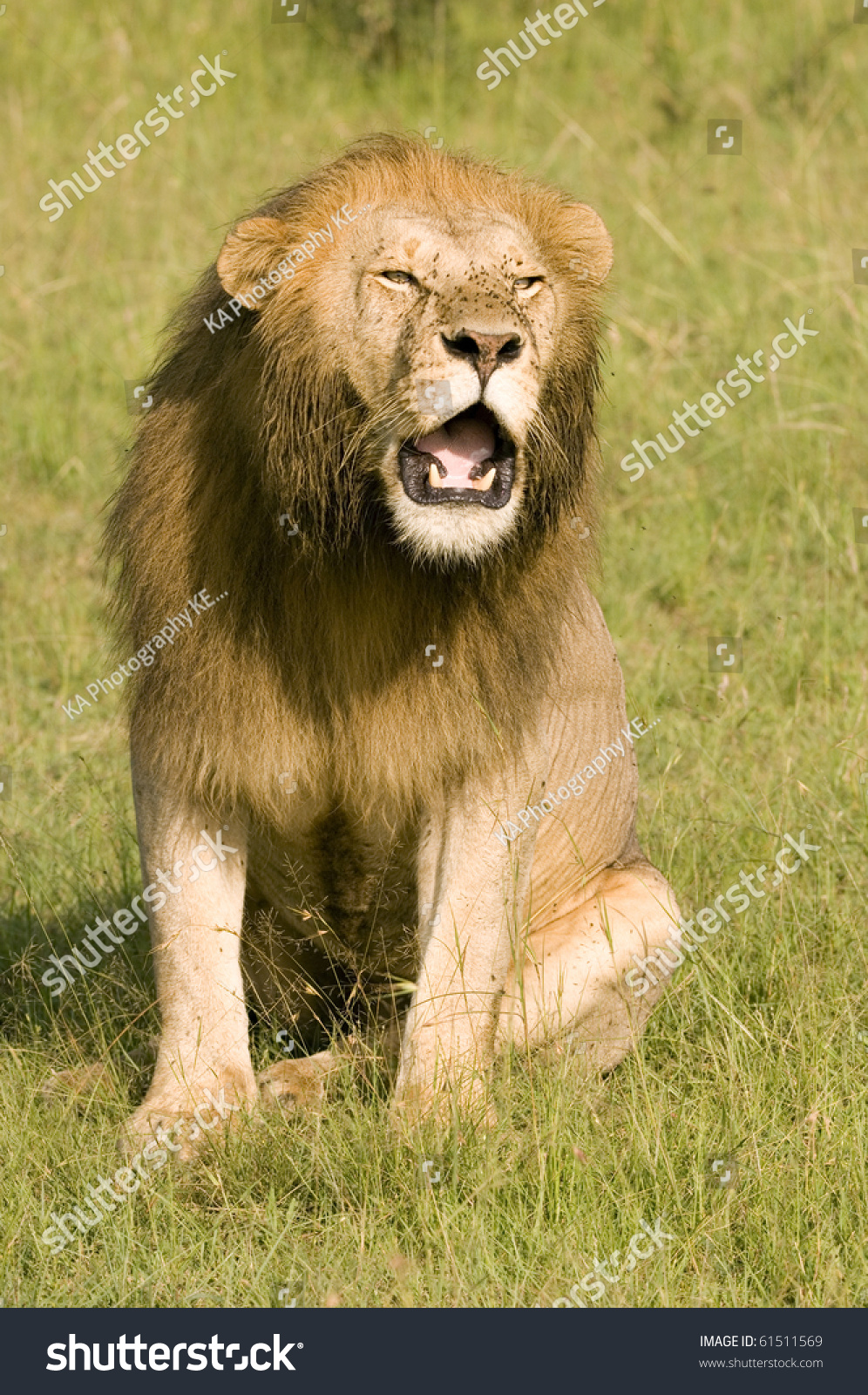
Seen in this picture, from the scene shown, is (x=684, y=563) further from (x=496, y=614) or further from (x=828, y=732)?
(x=496, y=614)

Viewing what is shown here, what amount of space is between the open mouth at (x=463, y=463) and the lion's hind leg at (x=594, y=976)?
3.82 ft

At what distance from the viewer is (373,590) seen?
13.6ft

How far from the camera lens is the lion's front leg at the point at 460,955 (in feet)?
13.6

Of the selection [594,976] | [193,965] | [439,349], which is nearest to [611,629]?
[594,976]

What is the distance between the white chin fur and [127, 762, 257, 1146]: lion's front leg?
0.88 metres

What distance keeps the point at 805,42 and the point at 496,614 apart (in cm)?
779

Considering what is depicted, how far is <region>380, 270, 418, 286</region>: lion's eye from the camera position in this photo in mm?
3789

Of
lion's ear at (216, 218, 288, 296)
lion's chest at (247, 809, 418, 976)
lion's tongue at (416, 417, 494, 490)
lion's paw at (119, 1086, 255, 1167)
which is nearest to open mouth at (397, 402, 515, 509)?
lion's tongue at (416, 417, 494, 490)

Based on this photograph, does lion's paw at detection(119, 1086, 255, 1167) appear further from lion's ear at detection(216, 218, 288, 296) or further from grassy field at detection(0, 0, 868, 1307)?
lion's ear at detection(216, 218, 288, 296)

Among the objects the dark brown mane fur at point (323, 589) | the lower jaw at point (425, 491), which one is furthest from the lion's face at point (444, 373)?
the dark brown mane fur at point (323, 589)

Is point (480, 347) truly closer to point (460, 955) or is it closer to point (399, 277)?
point (399, 277)

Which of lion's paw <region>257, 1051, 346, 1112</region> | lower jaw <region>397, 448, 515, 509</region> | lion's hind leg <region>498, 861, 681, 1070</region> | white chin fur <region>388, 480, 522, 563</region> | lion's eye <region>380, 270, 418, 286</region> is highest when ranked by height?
lion's eye <region>380, 270, 418, 286</region>

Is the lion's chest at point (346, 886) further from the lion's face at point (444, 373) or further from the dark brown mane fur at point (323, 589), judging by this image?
the lion's face at point (444, 373)

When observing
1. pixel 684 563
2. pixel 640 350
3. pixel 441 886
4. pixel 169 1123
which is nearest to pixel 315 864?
pixel 441 886
